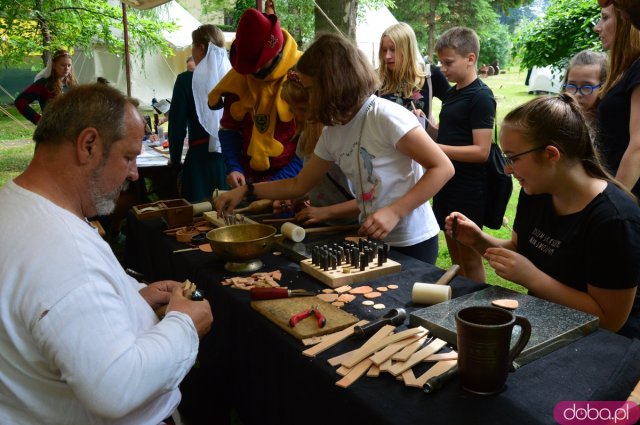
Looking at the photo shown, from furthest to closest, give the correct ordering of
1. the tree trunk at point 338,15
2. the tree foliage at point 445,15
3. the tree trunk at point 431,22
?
the tree foliage at point 445,15 < the tree trunk at point 431,22 < the tree trunk at point 338,15

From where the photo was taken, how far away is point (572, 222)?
166cm

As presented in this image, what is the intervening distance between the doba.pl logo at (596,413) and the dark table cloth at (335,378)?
2cm

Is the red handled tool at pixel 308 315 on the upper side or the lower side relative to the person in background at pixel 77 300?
lower

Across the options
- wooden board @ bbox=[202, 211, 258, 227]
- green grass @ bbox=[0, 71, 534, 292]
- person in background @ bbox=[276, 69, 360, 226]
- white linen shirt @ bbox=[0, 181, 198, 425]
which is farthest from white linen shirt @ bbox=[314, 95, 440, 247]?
green grass @ bbox=[0, 71, 534, 292]

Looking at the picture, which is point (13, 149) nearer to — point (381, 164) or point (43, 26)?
point (43, 26)

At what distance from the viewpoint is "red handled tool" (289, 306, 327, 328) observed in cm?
155

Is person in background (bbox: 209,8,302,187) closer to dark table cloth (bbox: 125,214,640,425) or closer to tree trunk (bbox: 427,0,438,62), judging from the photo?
dark table cloth (bbox: 125,214,640,425)

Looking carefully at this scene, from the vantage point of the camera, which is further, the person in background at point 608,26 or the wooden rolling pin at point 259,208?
the wooden rolling pin at point 259,208

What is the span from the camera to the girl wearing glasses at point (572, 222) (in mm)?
1543

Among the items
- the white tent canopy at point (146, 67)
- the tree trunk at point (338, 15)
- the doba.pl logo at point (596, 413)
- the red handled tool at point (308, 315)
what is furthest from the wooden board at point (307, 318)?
the white tent canopy at point (146, 67)

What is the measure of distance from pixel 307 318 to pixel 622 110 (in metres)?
1.71

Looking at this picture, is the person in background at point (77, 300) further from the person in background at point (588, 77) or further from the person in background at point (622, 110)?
the person in background at point (588, 77)

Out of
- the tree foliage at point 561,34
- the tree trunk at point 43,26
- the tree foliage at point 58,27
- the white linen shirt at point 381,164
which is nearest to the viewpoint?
the white linen shirt at point 381,164

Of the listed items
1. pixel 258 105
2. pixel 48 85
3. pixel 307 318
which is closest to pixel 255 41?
pixel 258 105
